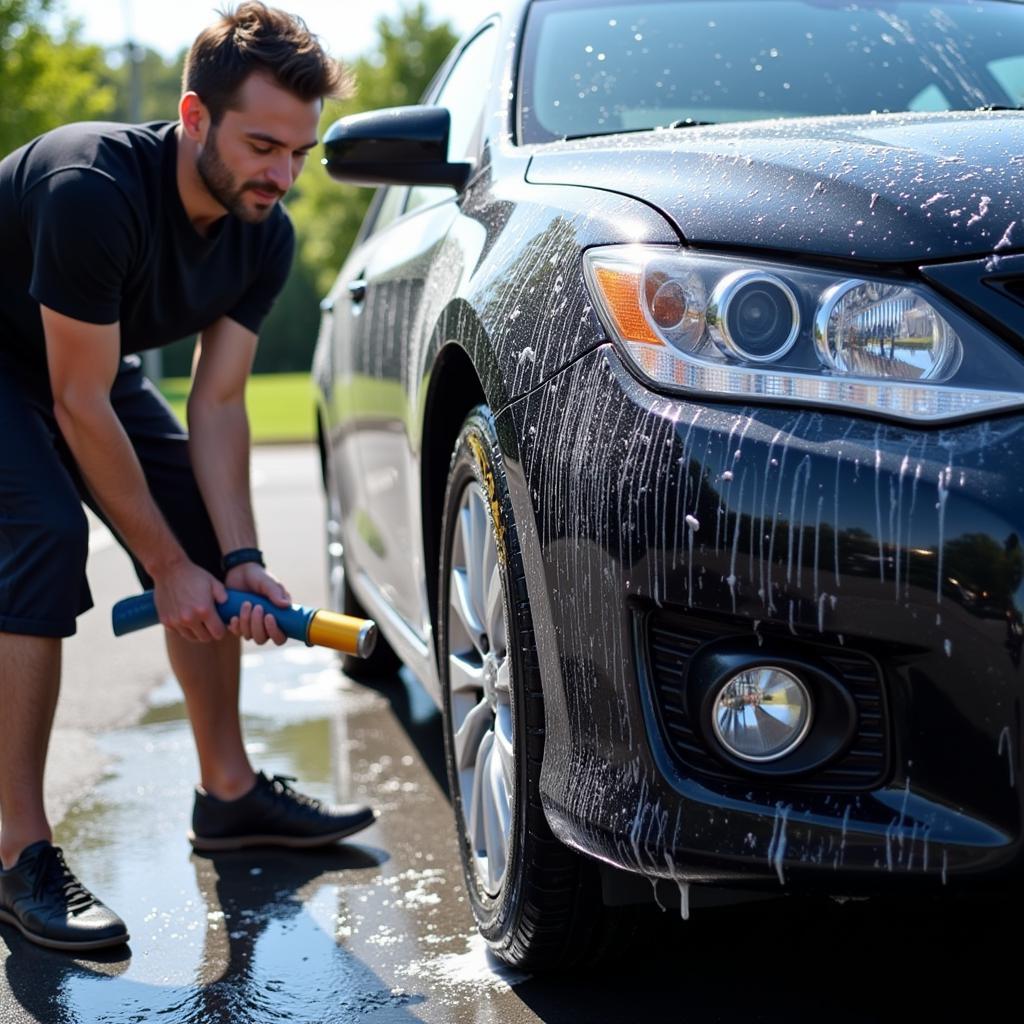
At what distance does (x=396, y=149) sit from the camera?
9.88ft

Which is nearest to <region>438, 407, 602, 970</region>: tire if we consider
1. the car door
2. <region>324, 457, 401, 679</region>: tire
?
the car door

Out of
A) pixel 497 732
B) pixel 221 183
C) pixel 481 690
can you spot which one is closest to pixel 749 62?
pixel 221 183

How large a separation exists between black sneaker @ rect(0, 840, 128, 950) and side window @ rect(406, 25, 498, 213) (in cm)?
148

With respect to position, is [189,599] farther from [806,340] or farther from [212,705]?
[806,340]

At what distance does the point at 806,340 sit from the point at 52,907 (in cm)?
169

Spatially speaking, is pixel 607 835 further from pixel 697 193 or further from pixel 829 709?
pixel 697 193

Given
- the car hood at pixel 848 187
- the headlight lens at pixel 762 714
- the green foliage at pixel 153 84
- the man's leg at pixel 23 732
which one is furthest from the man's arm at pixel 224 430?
the green foliage at pixel 153 84

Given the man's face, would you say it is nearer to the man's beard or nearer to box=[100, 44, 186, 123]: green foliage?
the man's beard

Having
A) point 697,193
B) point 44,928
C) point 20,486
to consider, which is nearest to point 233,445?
point 20,486

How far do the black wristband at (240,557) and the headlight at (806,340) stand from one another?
1377 millimetres

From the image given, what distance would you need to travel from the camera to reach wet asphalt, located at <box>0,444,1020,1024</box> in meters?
2.37

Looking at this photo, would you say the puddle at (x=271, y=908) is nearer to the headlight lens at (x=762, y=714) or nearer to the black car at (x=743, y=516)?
the black car at (x=743, y=516)

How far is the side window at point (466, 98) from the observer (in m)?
3.23

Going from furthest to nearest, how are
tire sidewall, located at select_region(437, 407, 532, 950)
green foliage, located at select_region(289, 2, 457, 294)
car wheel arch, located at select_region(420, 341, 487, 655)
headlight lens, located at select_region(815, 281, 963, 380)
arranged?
green foliage, located at select_region(289, 2, 457, 294) → car wheel arch, located at select_region(420, 341, 487, 655) → tire sidewall, located at select_region(437, 407, 532, 950) → headlight lens, located at select_region(815, 281, 963, 380)
